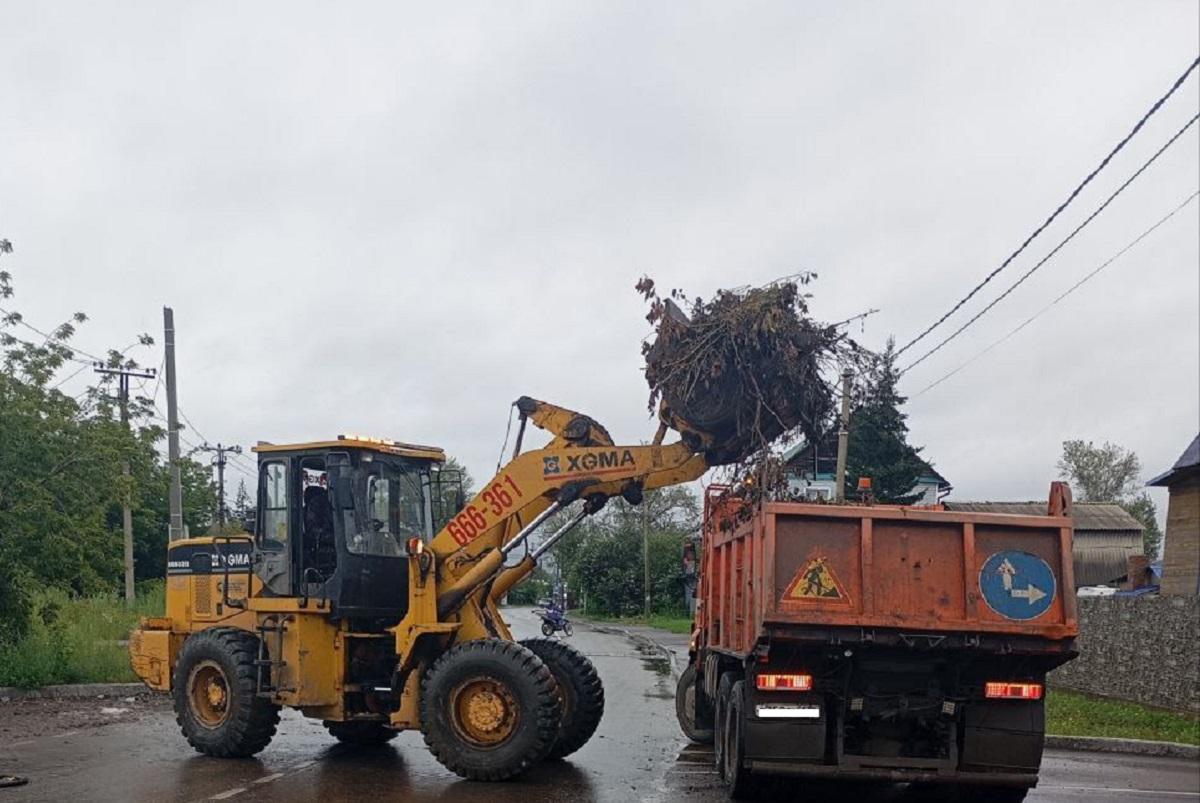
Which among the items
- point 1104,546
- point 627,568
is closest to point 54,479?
→ point 1104,546

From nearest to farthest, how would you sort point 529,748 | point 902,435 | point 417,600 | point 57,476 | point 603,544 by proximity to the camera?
point 529,748
point 417,600
point 57,476
point 902,435
point 603,544

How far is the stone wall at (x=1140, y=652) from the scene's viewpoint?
59.9ft

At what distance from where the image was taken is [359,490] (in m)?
12.5

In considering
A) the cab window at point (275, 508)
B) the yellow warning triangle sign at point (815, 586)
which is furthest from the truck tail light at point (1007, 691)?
the cab window at point (275, 508)

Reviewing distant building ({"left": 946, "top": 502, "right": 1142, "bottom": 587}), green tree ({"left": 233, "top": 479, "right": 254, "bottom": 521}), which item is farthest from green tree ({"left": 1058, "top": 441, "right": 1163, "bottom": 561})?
green tree ({"left": 233, "top": 479, "right": 254, "bottom": 521})

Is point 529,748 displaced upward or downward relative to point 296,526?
downward

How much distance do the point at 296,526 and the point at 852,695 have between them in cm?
576

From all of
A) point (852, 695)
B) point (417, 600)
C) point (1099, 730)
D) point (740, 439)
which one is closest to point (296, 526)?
point (417, 600)

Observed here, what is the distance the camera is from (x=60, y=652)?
19562 mm

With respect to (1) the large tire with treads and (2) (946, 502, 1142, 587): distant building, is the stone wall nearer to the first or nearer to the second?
(1) the large tire with treads

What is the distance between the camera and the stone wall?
1827 cm

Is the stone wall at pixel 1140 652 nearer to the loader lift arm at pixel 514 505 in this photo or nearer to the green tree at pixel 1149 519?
the loader lift arm at pixel 514 505

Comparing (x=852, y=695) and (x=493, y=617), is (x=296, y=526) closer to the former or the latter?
(x=493, y=617)

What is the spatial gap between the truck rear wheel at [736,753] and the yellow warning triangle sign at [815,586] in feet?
3.22
